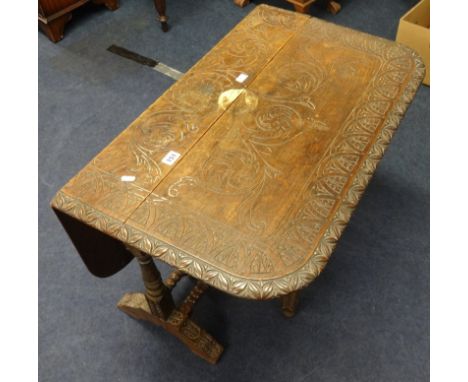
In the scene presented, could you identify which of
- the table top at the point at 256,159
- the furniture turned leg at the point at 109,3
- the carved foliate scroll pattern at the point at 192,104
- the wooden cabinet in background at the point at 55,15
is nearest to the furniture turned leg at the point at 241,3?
the furniture turned leg at the point at 109,3

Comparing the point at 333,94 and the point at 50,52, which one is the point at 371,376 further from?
the point at 50,52

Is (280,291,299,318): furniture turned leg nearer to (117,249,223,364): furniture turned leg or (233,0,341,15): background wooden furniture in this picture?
(117,249,223,364): furniture turned leg

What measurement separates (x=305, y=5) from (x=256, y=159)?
2021 millimetres

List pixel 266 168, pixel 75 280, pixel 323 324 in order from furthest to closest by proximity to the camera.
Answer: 1. pixel 75 280
2. pixel 323 324
3. pixel 266 168

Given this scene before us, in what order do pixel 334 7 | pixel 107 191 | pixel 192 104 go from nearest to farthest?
1. pixel 107 191
2. pixel 192 104
3. pixel 334 7

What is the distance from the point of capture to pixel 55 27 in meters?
2.76

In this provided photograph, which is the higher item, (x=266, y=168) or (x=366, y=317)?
(x=266, y=168)

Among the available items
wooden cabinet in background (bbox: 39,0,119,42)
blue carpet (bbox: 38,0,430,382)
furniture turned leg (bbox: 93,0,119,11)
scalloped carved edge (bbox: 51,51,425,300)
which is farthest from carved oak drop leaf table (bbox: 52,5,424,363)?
furniture turned leg (bbox: 93,0,119,11)

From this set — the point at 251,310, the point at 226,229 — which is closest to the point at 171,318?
the point at 251,310

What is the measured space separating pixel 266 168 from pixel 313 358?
2.66ft

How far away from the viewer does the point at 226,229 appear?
962 mm

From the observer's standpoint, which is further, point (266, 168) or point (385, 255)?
point (385, 255)

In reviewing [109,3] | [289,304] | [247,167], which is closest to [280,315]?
[289,304]

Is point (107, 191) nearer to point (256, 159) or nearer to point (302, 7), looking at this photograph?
point (256, 159)
